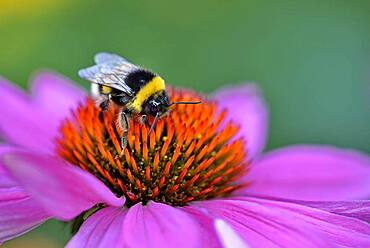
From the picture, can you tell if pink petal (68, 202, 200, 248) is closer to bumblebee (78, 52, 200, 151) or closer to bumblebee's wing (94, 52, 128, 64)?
bumblebee (78, 52, 200, 151)

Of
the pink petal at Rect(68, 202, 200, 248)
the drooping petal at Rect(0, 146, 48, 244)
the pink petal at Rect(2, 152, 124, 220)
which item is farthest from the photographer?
the drooping petal at Rect(0, 146, 48, 244)

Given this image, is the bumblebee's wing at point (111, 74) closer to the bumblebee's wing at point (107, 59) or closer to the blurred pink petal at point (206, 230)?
the bumblebee's wing at point (107, 59)

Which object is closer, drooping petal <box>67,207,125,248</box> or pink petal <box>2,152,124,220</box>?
pink petal <box>2,152,124,220</box>

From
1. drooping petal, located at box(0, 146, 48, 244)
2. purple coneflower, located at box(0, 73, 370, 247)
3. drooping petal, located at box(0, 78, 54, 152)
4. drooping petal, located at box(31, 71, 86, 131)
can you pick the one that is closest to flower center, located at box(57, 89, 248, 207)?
purple coneflower, located at box(0, 73, 370, 247)

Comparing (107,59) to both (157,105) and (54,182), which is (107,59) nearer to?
(157,105)

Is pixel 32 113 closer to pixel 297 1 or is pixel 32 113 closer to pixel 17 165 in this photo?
pixel 17 165

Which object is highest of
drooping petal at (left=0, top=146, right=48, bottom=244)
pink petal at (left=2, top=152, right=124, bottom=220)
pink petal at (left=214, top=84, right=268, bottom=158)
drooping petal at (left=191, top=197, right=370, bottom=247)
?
pink petal at (left=214, top=84, right=268, bottom=158)
